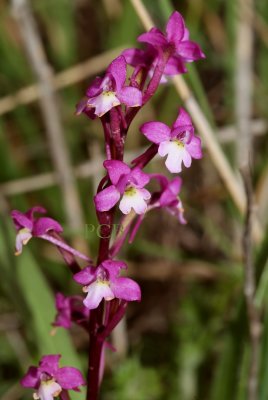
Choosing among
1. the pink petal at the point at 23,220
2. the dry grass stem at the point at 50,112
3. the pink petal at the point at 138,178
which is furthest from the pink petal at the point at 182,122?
the dry grass stem at the point at 50,112

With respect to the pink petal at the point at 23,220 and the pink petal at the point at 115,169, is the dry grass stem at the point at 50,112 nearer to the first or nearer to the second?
the pink petal at the point at 23,220

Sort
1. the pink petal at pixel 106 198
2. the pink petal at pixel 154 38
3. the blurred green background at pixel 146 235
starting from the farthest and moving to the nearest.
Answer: the blurred green background at pixel 146 235 < the pink petal at pixel 154 38 < the pink petal at pixel 106 198

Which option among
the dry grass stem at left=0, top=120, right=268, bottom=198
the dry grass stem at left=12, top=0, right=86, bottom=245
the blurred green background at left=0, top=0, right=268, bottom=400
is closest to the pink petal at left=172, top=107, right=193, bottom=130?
the blurred green background at left=0, top=0, right=268, bottom=400

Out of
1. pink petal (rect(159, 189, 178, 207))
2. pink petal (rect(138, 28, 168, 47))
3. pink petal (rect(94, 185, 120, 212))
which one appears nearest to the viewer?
pink petal (rect(94, 185, 120, 212))

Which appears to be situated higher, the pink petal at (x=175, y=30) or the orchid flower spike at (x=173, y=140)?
the pink petal at (x=175, y=30)

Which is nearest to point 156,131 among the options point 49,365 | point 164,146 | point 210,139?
point 164,146

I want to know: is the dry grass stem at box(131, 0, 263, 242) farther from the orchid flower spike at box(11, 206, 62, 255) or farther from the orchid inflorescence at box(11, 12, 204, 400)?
the orchid flower spike at box(11, 206, 62, 255)

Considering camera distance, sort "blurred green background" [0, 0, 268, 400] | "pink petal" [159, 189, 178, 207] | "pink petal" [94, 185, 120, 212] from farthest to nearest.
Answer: "blurred green background" [0, 0, 268, 400]
"pink petal" [159, 189, 178, 207]
"pink petal" [94, 185, 120, 212]
